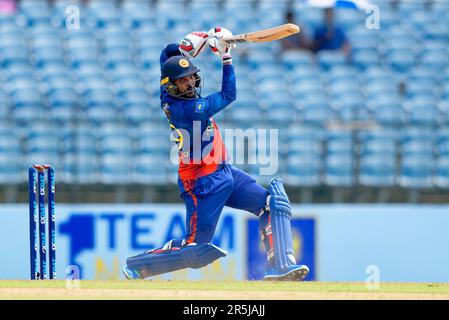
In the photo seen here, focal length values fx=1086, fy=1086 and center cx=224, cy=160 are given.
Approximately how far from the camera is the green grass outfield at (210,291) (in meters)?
7.74

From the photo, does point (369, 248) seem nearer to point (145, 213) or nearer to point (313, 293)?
point (145, 213)

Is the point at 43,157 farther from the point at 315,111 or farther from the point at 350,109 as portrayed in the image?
the point at 350,109

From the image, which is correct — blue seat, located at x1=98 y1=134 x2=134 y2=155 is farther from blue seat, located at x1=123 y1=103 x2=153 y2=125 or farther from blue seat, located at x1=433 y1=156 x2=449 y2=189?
blue seat, located at x1=433 y1=156 x2=449 y2=189

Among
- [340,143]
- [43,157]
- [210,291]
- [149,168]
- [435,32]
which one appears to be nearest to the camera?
[210,291]

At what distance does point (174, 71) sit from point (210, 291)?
1.70 m

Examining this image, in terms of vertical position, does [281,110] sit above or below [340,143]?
above

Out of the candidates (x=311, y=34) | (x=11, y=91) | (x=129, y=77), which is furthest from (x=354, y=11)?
(x=11, y=91)

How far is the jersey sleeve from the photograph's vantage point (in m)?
8.22

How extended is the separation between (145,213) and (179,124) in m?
3.69

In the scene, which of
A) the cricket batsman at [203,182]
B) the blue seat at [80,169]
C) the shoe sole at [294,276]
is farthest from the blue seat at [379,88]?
the shoe sole at [294,276]

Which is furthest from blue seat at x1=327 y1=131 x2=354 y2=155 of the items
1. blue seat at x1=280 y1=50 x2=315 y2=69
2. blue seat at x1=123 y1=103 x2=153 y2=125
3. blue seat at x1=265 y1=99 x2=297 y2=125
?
blue seat at x1=280 y1=50 x2=315 y2=69

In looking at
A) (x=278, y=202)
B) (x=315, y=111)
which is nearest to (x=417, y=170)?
(x=315, y=111)

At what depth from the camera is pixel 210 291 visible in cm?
805

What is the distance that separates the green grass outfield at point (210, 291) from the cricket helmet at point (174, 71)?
60.0 inches
